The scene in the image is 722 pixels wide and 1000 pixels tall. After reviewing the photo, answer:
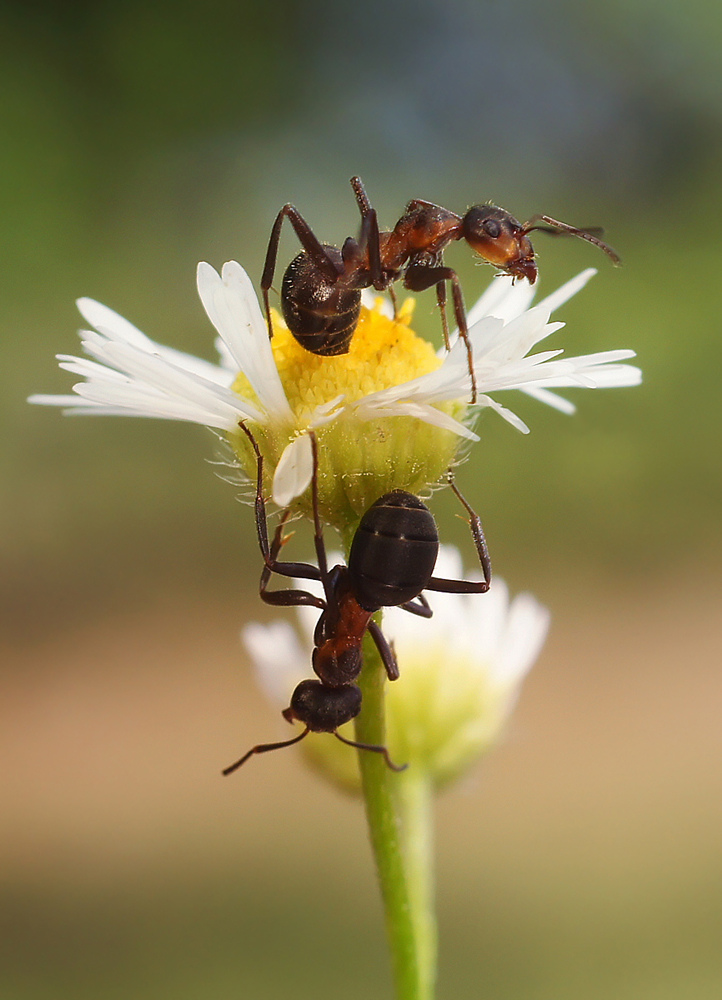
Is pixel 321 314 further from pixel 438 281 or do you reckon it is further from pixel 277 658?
pixel 277 658

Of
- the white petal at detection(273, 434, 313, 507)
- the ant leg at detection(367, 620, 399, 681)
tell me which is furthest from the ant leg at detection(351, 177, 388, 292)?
the ant leg at detection(367, 620, 399, 681)

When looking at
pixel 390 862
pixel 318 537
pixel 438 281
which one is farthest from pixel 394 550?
pixel 438 281

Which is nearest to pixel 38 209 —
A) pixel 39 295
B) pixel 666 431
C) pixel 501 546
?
pixel 39 295

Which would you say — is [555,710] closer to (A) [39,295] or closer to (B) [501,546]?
(B) [501,546]

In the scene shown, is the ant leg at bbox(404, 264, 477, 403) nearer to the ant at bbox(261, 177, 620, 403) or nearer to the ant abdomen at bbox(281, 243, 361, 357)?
the ant at bbox(261, 177, 620, 403)

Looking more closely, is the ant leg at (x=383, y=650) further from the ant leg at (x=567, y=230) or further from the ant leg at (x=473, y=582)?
the ant leg at (x=567, y=230)
